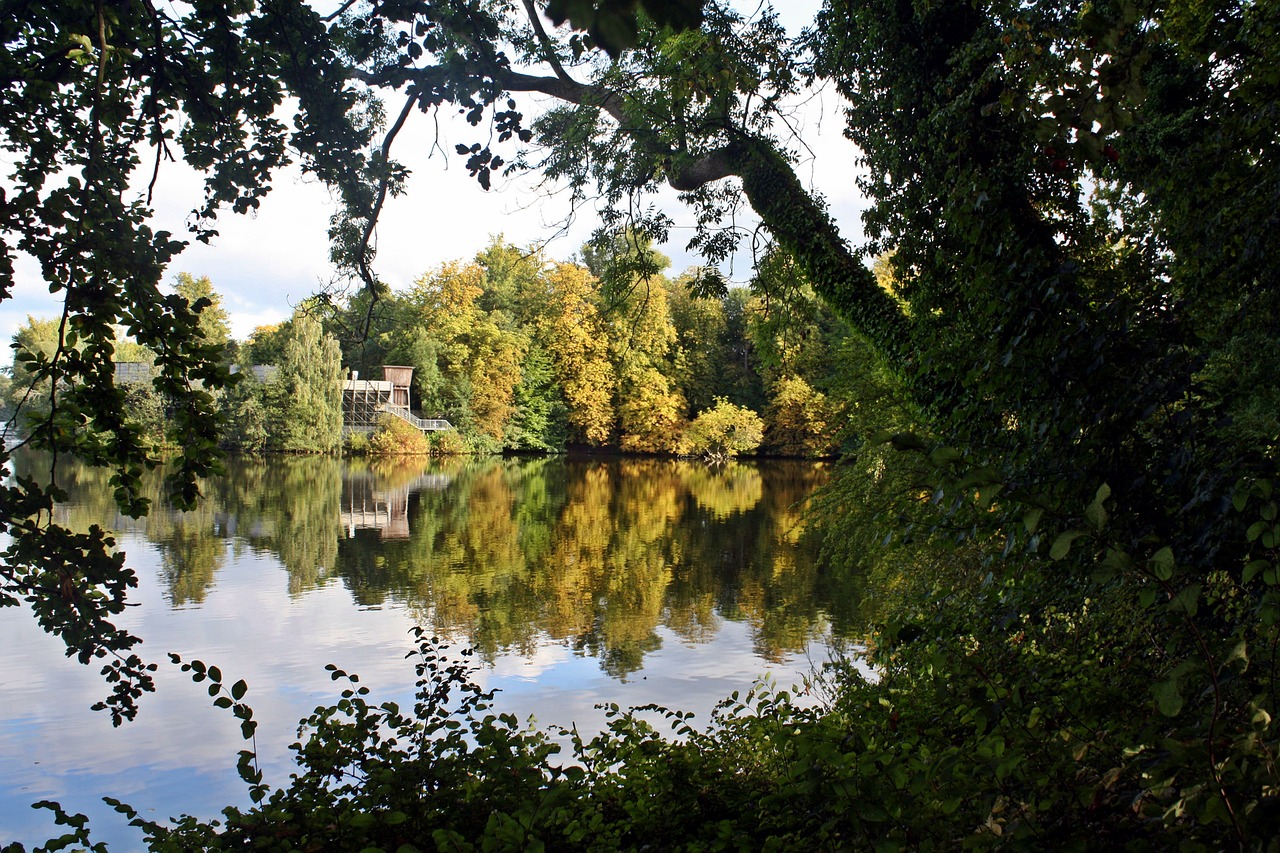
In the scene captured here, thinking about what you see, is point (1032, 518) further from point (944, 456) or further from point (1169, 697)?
point (1169, 697)

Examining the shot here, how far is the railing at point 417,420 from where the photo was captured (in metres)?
37.7

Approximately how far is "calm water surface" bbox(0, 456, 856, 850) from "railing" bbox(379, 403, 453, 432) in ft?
50.2

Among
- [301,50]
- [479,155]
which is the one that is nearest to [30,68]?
[301,50]

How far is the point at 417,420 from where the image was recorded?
1515 inches

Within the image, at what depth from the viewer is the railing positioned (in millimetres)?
37656

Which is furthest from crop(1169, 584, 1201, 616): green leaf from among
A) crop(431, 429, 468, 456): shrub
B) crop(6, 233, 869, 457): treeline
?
crop(431, 429, 468, 456): shrub

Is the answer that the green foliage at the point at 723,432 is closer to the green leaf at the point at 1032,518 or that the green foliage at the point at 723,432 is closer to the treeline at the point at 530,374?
the treeline at the point at 530,374

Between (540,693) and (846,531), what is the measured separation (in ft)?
11.7

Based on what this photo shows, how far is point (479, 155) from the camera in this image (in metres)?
3.72

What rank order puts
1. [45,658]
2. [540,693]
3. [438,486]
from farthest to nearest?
[438,486] → [45,658] → [540,693]

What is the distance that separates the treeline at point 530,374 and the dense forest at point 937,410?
27.7 metres

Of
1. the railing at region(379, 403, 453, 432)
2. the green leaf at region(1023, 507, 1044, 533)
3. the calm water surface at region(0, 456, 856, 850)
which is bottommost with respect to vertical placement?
the calm water surface at region(0, 456, 856, 850)

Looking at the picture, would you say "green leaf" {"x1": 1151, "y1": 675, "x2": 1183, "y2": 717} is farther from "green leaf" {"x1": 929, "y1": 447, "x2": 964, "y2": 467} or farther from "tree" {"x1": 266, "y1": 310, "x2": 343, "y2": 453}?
"tree" {"x1": 266, "y1": 310, "x2": 343, "y2": 453}

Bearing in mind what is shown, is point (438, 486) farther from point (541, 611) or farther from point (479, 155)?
point (479, 155)
